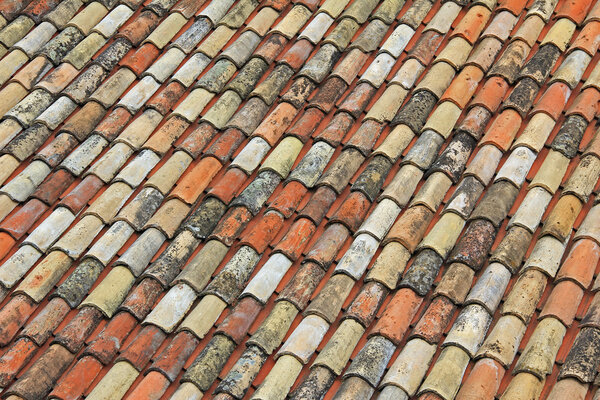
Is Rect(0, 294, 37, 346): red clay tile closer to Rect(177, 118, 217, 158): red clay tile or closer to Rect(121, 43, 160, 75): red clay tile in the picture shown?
Rect(177, 118, 217, 158): red clay tile

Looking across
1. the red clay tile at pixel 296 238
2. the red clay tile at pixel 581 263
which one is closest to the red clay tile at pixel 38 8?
the red clay tile at pixel 296 238

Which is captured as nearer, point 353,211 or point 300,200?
point 353,211

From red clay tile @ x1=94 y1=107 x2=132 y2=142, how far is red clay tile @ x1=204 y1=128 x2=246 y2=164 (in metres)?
0.71

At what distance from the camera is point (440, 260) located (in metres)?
4.48

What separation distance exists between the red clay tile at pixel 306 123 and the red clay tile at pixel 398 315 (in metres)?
1.38

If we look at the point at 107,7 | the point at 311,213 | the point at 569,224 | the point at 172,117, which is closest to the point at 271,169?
the point at 311,213

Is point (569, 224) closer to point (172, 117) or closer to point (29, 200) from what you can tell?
point (172, 117)

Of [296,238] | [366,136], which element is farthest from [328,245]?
[366,136]

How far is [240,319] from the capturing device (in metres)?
4.35

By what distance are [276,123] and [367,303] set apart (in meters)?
1.55

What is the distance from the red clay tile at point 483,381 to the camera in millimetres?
3891

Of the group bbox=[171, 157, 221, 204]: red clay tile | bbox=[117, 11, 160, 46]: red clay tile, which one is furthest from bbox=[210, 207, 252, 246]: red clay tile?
bbox=[117, 11, 160, 46]: red clay tile

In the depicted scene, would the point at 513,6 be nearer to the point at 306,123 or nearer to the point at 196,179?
the point at 306,123

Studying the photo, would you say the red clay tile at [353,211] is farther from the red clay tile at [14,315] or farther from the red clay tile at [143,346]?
the red clay tile at [14,315]
